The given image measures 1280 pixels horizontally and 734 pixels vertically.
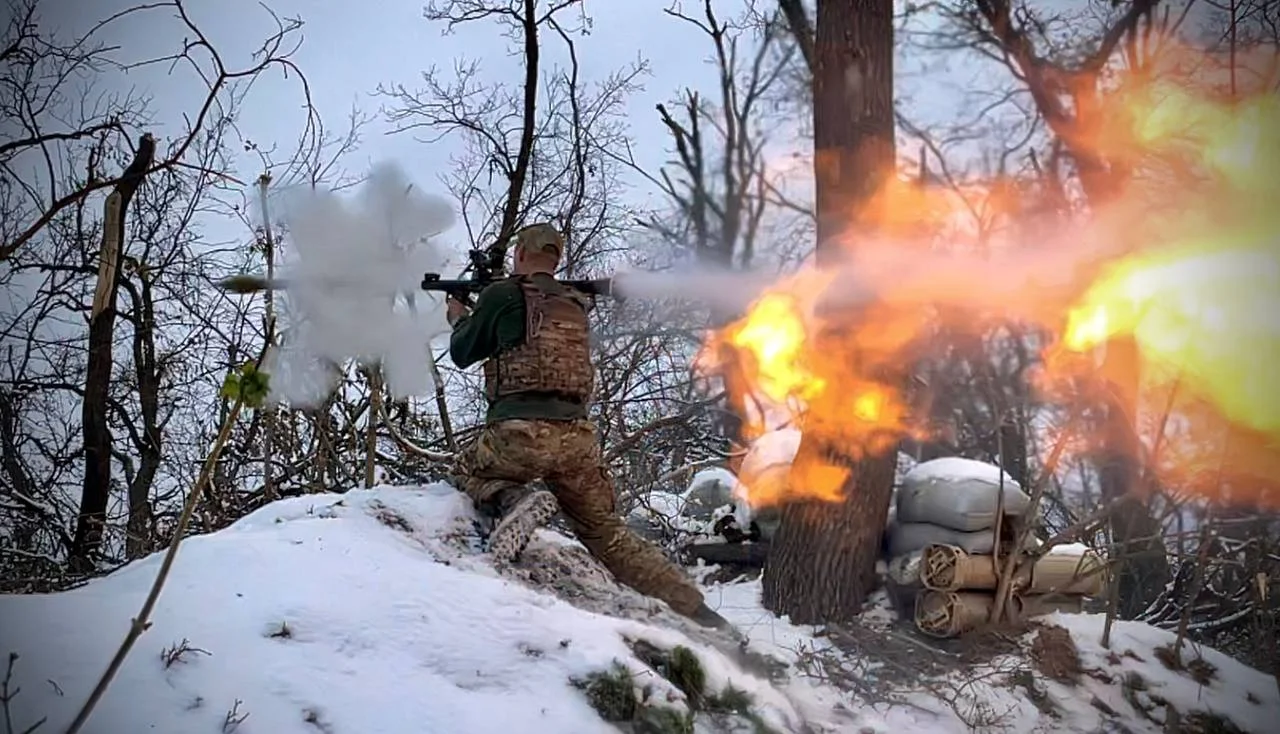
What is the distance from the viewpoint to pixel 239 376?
198 cm

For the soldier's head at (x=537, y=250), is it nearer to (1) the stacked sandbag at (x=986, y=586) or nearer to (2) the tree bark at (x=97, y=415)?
(1) the stacked sandbag at (x=986, y=586)

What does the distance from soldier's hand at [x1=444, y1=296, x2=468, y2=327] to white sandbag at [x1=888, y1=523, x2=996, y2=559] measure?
371cm

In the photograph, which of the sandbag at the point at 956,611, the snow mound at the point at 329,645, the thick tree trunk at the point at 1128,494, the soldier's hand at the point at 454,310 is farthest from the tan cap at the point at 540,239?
the thick tree trunk at the point at 1128,494

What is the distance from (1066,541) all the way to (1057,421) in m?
2.17

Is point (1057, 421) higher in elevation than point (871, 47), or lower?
lower

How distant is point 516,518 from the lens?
209 inches

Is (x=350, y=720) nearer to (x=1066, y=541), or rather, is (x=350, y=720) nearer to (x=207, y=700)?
(x=207, y=700)

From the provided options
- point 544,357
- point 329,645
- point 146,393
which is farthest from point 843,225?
point 146,393

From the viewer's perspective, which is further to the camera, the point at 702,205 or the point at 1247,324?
the point at 702,205

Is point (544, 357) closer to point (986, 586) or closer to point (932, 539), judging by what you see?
point (932, 539)

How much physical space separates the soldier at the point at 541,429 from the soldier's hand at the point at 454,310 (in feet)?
0.36

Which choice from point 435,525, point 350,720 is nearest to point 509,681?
point 350,720

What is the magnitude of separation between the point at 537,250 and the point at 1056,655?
449 centimetres

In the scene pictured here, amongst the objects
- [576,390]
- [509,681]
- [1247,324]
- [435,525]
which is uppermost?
[1247,324]
